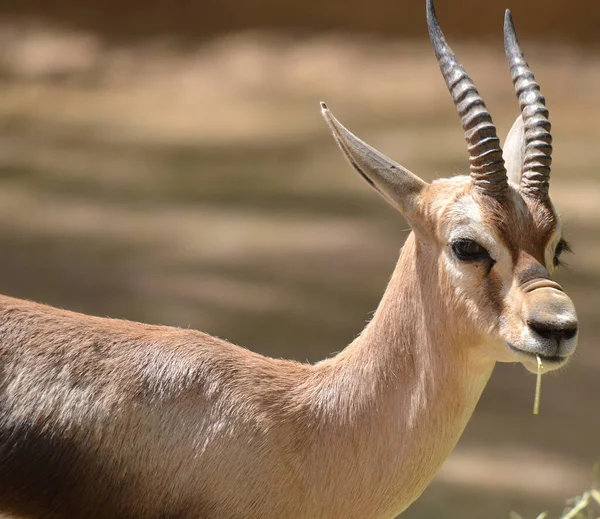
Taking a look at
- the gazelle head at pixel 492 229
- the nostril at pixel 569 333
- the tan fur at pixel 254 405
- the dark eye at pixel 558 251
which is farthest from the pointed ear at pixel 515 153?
the nostril at pixel 569 333

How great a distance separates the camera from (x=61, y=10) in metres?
11.6

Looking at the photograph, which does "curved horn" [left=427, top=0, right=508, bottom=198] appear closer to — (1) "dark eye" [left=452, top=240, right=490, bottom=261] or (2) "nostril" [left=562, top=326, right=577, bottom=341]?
(1) "dark eye" [left=452, top=240, right=490, bottom=261]

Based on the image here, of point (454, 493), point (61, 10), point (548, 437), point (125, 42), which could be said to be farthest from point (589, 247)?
point (61, 10)

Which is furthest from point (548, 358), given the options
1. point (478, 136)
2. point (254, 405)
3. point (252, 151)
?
point (252, 151)

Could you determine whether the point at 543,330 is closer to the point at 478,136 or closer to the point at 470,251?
the point at 470,251

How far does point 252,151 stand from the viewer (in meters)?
10.9

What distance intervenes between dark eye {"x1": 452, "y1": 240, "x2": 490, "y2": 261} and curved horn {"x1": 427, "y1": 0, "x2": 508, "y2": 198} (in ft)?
0.76

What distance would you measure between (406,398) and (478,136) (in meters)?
1.14

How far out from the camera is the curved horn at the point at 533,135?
4.52m

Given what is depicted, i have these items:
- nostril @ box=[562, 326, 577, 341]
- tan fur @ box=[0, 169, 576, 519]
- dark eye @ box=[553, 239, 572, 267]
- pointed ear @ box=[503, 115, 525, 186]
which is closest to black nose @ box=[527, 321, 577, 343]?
nostril @ box=[562, 326, 577, 341]

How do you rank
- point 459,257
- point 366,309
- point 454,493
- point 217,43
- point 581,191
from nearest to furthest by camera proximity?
point 459,257, point 454,493, point 366,309, point 581,191, point 217,43

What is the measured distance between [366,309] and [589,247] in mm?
2143

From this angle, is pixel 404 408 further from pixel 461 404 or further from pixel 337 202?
pixel 337 202

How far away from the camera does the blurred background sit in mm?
9664
